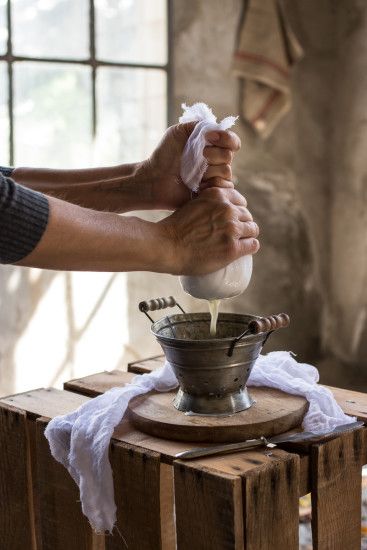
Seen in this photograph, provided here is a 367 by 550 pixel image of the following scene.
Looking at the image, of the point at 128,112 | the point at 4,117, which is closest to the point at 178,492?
the point at 4,117

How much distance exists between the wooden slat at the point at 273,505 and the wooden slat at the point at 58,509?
0.43 metres

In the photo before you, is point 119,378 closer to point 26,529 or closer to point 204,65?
→ point 26,529

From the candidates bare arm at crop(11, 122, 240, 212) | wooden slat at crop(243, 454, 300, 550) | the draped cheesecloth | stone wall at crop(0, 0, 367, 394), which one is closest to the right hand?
the draped cheesecloth

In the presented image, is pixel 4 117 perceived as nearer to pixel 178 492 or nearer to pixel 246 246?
pixel 246 246

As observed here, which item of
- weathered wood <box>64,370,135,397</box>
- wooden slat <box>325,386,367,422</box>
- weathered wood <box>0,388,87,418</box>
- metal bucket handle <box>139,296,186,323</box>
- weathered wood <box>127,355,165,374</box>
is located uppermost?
metal bucket handle <box>139,296,186,323</box>

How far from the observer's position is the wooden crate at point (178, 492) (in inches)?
56.7

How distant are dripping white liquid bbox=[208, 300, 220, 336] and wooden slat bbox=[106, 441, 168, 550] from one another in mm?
377

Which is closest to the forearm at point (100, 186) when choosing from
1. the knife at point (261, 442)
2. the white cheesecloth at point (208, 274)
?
the white cheesecloth at point (208, 274)

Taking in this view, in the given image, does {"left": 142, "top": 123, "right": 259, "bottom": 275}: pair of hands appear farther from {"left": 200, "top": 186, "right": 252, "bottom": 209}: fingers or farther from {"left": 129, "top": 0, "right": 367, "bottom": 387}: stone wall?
{"left": 129, "top": 0, "right": 367, "bottom": 387}: stone wall

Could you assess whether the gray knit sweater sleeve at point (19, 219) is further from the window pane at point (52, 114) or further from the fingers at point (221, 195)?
the window pane at point (52, 114)

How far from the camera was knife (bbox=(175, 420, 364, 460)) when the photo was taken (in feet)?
4.96

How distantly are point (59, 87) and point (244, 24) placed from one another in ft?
3.66

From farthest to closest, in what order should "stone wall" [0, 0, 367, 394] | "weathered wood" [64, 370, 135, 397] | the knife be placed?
"stone wall" [0, 0, 367, 394]
"weathered wood" [64, 370, 135, 397]
the knife

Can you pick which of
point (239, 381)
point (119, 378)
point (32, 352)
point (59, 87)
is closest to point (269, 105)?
point (59, 87)
